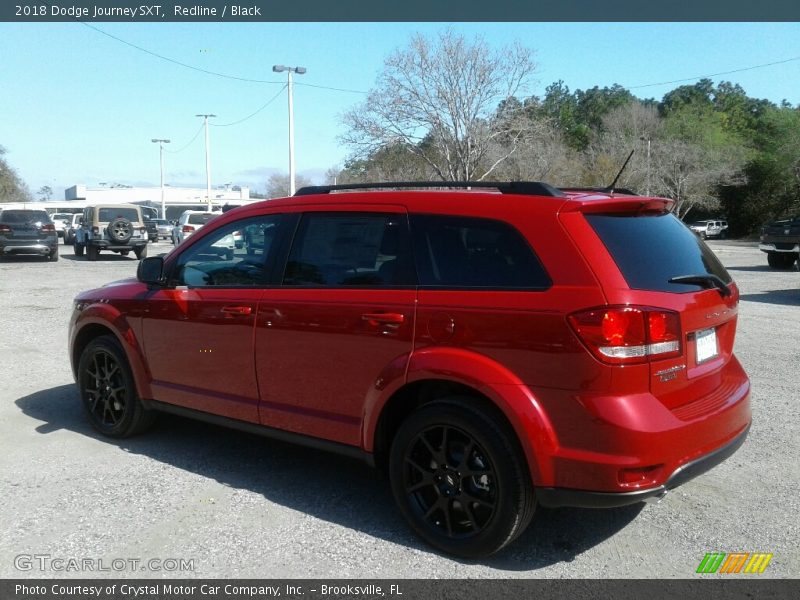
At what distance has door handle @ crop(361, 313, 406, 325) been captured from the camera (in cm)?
376

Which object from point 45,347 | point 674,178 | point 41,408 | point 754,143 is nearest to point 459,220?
point 41,408

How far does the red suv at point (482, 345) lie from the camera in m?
3.26

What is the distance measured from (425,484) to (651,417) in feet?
3.83

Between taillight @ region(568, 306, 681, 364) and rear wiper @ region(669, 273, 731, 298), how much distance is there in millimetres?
393

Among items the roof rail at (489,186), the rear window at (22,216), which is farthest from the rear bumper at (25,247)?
the roof rail at (489,186)

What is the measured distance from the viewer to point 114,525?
4.00m

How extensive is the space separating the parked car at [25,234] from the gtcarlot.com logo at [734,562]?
24.6 metres

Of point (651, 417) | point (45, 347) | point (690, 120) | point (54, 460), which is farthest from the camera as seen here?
point (690, 120)

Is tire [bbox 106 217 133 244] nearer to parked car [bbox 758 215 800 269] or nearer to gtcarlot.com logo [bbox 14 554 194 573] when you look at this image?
parked car [bbox 758 215 800 269]

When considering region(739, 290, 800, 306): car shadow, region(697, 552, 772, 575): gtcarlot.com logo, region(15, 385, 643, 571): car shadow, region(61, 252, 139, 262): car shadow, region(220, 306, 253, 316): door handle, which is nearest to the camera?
region(697, 552, 772, 575): gtcarlot.com logo

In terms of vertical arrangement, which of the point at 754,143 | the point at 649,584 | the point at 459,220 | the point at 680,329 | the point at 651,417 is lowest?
the point at 649,584

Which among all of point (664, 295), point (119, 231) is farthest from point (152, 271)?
point (119, 231)

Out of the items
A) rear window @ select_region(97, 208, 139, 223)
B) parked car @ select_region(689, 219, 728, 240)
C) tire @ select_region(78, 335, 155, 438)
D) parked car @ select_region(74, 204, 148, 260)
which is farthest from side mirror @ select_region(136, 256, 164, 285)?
parked car @ select_region(689, 219, 728, 240)

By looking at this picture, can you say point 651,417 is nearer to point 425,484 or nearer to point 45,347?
point 425,484
